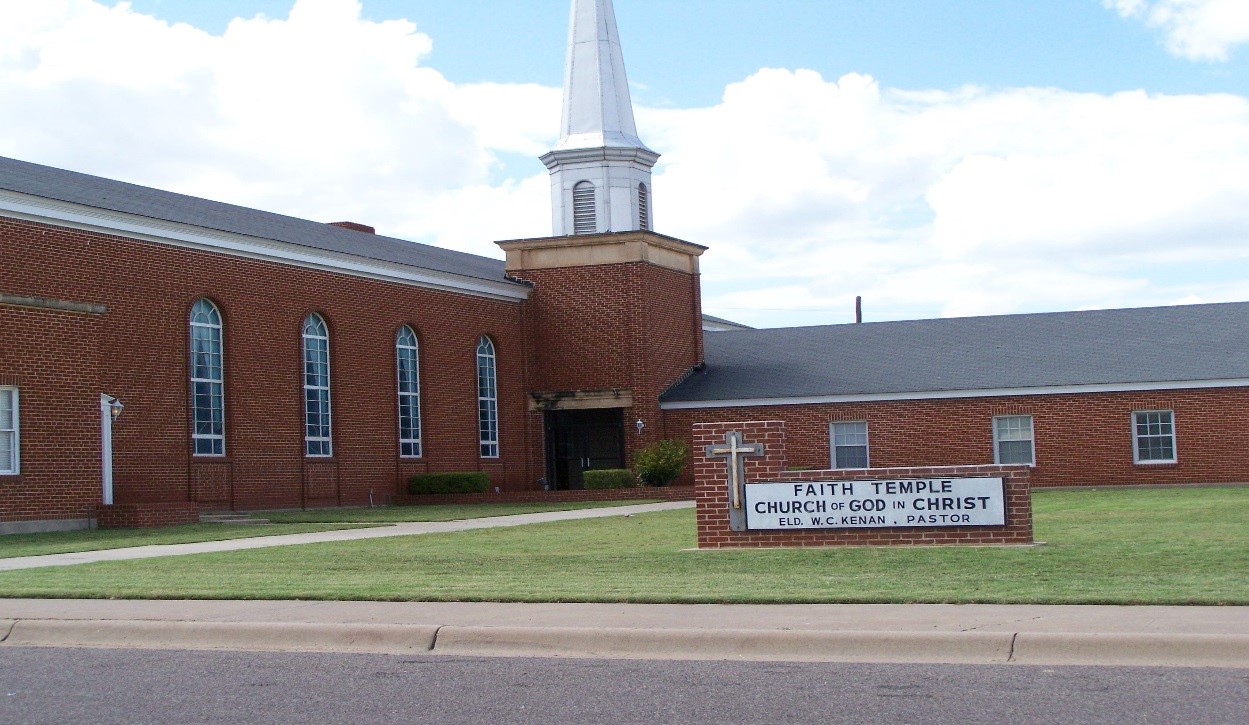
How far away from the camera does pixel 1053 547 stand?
16.5 meters

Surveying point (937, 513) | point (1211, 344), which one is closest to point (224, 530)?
point (937, 513)

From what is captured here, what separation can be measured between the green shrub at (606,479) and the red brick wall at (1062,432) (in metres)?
4.64

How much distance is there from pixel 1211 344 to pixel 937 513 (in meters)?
26.5

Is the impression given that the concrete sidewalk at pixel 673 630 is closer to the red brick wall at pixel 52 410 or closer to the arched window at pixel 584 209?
the red brick wall at pixel 52 410

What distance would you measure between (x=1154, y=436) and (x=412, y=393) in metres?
19.3

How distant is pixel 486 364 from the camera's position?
43031mm

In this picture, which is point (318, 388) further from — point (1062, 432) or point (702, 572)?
point (702, 572)

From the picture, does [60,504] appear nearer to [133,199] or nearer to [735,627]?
[133,199]

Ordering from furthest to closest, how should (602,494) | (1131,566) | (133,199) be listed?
(602,494), (133,199), (1131,566)

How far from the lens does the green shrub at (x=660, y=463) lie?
4006cm

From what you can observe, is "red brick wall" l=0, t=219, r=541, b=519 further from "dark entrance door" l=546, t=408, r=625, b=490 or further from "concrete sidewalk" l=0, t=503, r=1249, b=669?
"concrete sidewalk" l=0, t=503, r=1249, b=669

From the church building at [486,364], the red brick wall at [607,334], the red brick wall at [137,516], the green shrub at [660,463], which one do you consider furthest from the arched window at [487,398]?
the red brick wall at [137,516]

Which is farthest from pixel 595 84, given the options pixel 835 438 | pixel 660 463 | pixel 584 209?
pixel 835 438

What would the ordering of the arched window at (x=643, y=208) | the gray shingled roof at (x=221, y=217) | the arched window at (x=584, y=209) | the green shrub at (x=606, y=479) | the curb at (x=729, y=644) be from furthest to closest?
the arched window at (x=643, y=208) → the arched window at (x=584, y=209) → the green shrub at (x=606, y=479) → the gray shingled roof at (x=221, y=217) → the curb at (x=729, y=644)
